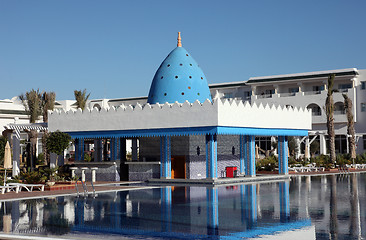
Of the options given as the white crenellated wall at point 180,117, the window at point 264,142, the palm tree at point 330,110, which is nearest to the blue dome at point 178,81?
the white crenellated wall at point 180,117

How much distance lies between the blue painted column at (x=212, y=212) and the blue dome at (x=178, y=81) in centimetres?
969

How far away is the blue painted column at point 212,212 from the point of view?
12.7 m

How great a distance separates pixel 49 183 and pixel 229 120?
9.38m

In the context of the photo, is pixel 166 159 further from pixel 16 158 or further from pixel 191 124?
pixel 16 158

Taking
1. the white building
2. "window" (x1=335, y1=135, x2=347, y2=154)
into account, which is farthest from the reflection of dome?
"window" (x1=335, y1=135, x2=347, y2=154)

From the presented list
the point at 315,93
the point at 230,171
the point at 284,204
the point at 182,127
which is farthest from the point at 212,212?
the point at 315,93

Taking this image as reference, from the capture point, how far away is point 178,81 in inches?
1283

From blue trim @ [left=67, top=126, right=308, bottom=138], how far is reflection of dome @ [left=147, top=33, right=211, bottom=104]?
3.01 metres

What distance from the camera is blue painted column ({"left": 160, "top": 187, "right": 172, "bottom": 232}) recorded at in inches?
522

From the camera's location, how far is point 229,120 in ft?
92.8

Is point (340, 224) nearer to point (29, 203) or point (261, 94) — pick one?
point (29, 203)

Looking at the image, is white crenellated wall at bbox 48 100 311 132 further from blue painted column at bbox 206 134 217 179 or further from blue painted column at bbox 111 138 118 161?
blue painted column at bbox 111 138 118 161

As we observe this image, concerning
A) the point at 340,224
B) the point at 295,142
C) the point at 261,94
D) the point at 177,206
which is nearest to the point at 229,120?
the point at 177,206

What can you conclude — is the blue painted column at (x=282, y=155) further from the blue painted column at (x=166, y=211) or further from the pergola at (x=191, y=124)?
the blue painted column at (x=166, y=211)
